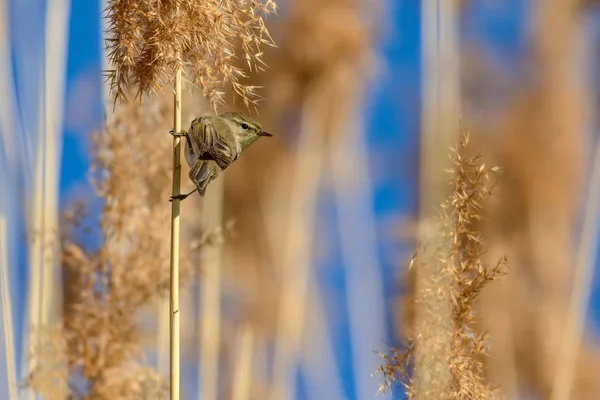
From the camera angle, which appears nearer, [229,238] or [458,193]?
[458,193]

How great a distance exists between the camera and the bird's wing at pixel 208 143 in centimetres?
90

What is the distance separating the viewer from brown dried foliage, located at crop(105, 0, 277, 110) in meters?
0.89

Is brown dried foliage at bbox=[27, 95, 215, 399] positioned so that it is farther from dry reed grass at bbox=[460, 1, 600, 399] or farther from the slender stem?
dry reed grass at bbox=[460, 1, 600, 399]

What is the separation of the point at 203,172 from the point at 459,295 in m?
0.39

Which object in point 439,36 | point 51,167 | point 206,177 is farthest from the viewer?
point 439,36

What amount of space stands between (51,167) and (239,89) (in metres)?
0.78

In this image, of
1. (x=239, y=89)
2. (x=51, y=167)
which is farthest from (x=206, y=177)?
(x=51, y=167)

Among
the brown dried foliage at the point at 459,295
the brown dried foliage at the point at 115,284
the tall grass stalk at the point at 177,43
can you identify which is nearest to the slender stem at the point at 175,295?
the tall grass stalk at the point at 177,43

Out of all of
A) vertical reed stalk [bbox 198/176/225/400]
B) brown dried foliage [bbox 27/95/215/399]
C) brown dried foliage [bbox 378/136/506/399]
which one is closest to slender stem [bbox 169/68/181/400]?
brown dried foliage [bbox 378/136/506/399]

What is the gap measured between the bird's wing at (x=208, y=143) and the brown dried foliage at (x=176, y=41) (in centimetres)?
4

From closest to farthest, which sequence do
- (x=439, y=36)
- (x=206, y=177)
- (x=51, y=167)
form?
(x=206, y=177) → (x=51, y=167) → (x=439, y=36)

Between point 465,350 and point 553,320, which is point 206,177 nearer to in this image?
point 465,350

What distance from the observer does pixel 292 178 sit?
1785 millimetres

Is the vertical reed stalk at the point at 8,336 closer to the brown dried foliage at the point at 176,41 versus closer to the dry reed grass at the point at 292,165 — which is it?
the dry reed grass at the point at 292,165
